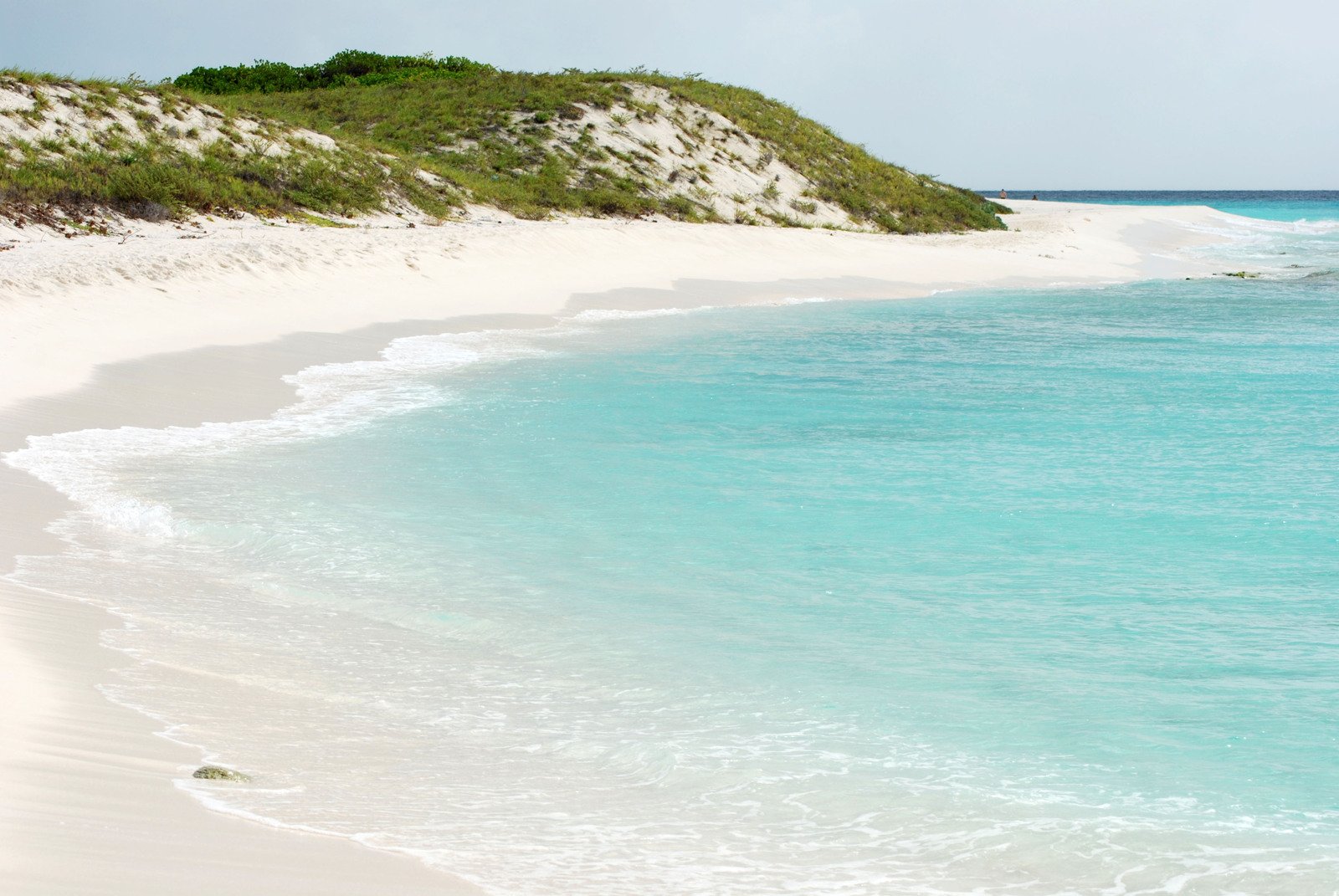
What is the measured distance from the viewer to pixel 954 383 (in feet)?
49.7

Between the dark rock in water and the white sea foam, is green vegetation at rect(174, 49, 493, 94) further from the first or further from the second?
the dark rock in water

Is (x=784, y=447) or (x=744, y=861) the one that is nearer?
(x=744, y=861)

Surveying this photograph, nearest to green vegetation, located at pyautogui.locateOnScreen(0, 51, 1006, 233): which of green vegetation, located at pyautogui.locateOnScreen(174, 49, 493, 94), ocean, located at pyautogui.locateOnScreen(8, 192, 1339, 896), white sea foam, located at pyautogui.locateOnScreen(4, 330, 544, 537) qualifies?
green vegetation, located at pyautogui.locateOnScreen(174, 49, 493, 94)

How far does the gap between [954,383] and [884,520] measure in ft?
22.9

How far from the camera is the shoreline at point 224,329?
369 centimetres

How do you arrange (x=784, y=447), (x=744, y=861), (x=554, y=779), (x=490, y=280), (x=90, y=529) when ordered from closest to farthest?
(x=744, y=861), (x=554, y=779), (x=90, y=529), (x=784, y=447), (x=490, y=280)

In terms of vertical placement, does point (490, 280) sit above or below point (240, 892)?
above

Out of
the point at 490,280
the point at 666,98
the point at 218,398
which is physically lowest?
the point at 218,398

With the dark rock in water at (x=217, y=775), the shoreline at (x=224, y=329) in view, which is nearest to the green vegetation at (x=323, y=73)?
the shoreline at (x=224, y=329)

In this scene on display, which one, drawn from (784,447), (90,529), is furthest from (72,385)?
(784,447)

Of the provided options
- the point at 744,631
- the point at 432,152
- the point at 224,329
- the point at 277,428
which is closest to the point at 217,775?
the point at 744,631

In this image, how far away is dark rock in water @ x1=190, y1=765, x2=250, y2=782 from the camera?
425 cm

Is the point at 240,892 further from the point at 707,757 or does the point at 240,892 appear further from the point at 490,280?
the point at 490,280

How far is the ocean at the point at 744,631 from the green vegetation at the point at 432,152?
13429 millimetres
